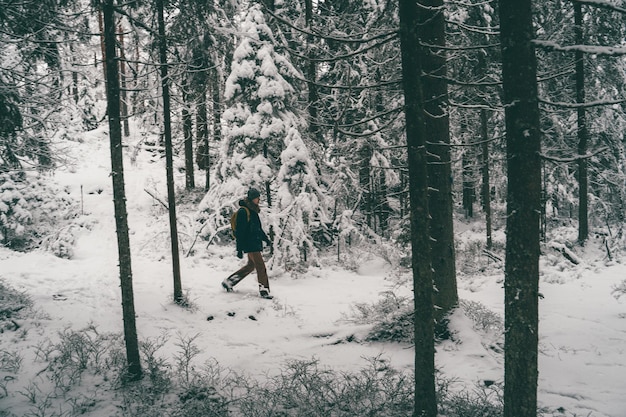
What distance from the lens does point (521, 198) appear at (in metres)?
3.78

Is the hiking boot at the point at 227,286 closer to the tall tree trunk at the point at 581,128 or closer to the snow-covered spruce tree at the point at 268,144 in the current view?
the snow-covered spruce tree at the point at 268,144

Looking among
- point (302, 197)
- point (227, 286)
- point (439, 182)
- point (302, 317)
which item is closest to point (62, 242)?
point (227, 286)

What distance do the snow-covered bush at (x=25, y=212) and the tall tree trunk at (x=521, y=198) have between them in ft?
47.1

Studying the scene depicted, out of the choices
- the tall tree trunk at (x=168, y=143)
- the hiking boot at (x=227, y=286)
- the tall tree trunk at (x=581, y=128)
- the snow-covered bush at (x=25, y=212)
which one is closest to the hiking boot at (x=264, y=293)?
the hiking boot at (x=227, y=286)

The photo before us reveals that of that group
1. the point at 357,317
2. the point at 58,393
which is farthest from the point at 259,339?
the point at 58,393

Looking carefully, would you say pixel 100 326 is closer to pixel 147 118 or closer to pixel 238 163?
pixel 147 118

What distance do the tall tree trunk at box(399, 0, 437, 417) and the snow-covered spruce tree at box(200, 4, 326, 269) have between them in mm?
8338

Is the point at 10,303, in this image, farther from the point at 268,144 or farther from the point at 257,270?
the point at 268,144

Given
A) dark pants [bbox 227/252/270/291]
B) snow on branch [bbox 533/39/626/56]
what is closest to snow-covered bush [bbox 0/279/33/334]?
dark pants [bbox 227/252/270/291]

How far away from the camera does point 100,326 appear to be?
7895mm

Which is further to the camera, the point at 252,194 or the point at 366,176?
the point at 366,176

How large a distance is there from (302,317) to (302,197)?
4.77 meters

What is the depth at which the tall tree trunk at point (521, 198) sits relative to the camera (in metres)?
3.70

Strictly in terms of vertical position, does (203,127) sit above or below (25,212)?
above
